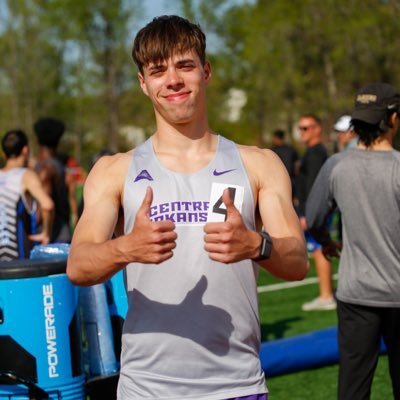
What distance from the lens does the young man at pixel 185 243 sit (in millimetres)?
2871

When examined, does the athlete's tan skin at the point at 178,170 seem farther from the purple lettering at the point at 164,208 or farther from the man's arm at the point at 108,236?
the purple lettering at the point at 164,208

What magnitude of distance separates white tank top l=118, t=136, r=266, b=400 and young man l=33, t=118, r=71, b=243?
5.74 m

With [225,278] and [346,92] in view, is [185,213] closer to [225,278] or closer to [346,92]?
[225,278]

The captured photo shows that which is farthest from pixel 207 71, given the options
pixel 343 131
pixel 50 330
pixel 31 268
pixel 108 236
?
pixel 343 131

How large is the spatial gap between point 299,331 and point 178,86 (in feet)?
20.1

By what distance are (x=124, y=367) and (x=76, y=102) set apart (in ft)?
165

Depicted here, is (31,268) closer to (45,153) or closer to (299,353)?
(299,353)

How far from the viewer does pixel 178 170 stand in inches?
117

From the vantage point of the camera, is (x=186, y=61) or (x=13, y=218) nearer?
(x=186, y=61)

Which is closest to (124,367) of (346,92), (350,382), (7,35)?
(350,382)

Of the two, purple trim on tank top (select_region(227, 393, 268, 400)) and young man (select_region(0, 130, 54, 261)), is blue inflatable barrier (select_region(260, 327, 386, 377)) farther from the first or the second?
purple trim on tank top (select_region(227, 393, 268, 400))

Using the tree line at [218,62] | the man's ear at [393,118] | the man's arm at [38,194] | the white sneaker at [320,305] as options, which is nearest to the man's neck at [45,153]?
the man's arm at [38,194]

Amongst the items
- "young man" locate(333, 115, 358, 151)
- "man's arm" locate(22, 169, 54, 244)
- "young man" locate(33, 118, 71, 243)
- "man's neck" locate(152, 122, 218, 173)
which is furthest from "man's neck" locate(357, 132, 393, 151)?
"young man" locate(33, 118, 71, 243)

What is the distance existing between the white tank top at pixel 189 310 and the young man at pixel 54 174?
5.74 m
